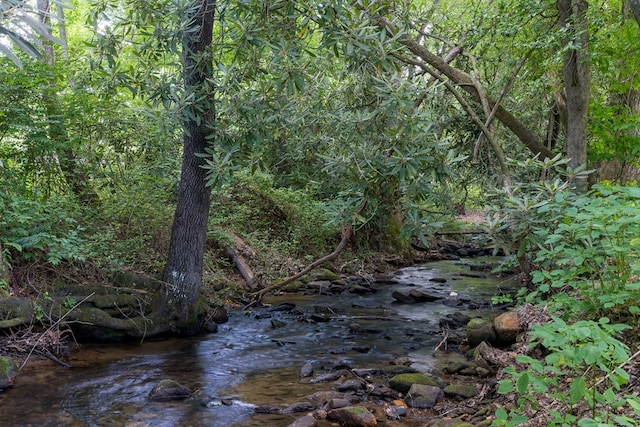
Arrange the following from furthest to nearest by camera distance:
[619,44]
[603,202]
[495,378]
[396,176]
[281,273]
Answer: [281,273] < [619,44] < [396,176] < [495,378] < [603,202]

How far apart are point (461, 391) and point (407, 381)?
0.57m

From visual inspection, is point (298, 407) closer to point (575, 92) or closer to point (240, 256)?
point (240, 256)

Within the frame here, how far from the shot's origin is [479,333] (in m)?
6.72

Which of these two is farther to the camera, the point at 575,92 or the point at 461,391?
the point at 575,92

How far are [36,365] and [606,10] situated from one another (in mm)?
9998

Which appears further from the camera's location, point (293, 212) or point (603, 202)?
point (293, 212)

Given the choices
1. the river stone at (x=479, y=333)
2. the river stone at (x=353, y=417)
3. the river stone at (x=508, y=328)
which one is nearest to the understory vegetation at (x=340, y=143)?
the river stone at (x=508, y=328)

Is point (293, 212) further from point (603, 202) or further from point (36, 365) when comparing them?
point (603, 202)

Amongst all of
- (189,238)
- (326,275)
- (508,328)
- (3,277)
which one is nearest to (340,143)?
(189,238)

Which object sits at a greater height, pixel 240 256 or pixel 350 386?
pixel 240 256

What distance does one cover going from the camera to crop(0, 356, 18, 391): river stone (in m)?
5.44

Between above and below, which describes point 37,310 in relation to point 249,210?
below

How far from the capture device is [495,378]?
550 cm

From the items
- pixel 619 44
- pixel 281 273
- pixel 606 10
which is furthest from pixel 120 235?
pixel 606 10
